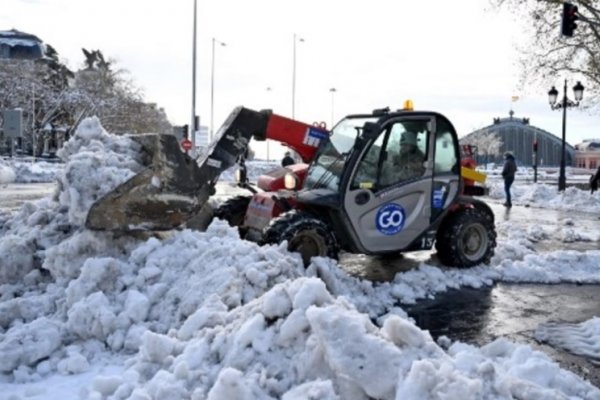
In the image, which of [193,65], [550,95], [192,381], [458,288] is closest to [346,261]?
[458,288]

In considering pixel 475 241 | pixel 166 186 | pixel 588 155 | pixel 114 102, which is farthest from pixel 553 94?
pixel 588 155

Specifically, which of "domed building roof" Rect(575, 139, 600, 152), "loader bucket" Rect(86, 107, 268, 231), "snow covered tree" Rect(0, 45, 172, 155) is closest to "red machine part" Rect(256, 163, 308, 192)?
"loader bucket" Rect(86, 107, 268, 231)

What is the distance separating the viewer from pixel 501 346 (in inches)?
174

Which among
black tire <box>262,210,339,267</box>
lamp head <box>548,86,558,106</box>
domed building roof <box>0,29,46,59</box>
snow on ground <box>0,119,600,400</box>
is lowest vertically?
snow on ground <box>0,119,600,400</box>

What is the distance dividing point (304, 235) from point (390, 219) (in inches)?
49.6

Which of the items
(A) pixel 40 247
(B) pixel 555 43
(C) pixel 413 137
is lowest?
(A) pixel 40 247

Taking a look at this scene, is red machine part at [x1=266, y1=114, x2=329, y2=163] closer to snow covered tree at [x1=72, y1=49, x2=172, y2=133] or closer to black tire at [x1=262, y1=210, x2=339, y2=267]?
black tire at [x1=262, y1=210, x2=339, y2=267]

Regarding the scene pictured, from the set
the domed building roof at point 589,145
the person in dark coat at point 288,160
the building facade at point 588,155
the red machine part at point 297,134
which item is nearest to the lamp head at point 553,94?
the person in dark coat at point 288,160

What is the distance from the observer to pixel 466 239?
846 centimetres

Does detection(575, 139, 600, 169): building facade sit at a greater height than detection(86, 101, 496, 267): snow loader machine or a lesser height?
greater

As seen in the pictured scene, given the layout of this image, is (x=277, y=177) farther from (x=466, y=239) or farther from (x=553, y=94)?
(x=553, y=94)

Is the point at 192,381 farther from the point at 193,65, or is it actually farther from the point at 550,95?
the point at 193,65

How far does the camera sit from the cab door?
736 centimetres

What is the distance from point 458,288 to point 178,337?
4.10m
